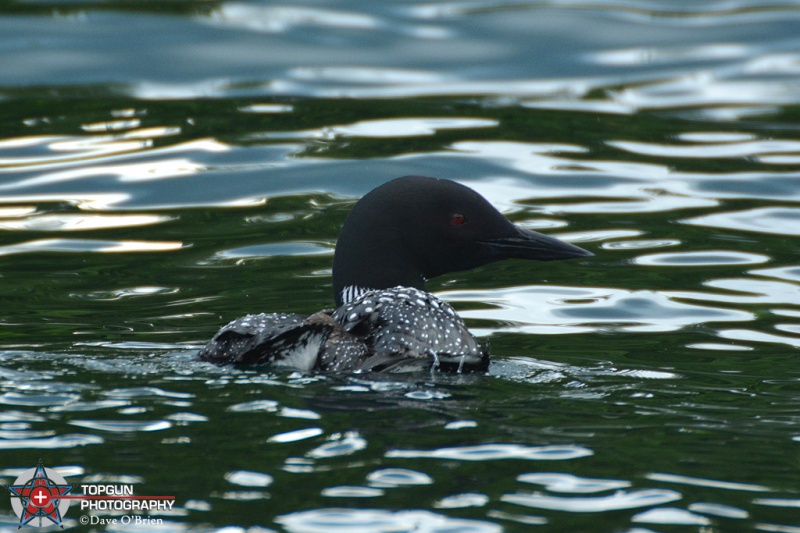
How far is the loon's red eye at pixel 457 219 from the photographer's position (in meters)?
5.22

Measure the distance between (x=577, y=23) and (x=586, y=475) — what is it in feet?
33.2

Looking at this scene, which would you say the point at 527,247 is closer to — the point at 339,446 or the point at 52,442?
the point at 339,446

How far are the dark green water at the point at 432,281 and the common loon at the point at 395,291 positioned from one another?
12 centimetres

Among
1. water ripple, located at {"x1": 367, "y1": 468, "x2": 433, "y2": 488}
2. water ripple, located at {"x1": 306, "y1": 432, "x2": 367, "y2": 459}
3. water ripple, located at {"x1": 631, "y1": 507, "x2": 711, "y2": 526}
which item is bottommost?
water ripple, located at {"x1": 631, "y1": 507, "x2": 711, "y2": 526}

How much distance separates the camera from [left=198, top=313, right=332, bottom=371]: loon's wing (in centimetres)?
432

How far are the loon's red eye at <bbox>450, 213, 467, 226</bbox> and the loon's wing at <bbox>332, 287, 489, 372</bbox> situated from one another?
2.13 ft

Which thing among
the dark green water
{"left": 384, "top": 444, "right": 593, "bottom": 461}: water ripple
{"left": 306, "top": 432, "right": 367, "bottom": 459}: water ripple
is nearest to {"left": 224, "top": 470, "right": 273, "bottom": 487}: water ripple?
the dark green water

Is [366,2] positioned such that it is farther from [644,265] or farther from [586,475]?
[586,475]

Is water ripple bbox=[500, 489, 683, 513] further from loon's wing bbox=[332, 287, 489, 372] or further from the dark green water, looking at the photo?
loon's wing bbox=[332, 287, 489, 372]

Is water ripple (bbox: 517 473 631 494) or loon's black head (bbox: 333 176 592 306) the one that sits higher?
loon's black head (bbox: 333 176 592 306)

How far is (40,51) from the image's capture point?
1187 centimetres

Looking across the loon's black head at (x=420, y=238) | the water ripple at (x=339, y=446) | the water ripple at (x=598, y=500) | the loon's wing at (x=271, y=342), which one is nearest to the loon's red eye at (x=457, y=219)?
the loon's black head at (x=420, y=238)

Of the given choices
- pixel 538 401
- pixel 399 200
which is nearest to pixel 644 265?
pixel 399 200

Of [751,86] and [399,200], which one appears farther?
[751,86]
